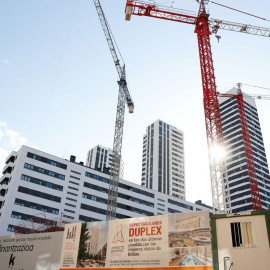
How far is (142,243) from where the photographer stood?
70.8 ft

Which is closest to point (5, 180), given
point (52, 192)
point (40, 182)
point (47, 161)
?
point (40, 182)

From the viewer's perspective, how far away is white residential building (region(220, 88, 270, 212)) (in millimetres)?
123725

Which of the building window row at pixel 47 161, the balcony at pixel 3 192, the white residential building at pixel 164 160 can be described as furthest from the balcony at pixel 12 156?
the white residential building at pixel 164 160

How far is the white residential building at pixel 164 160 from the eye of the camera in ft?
500

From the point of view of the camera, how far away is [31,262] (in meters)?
26.4

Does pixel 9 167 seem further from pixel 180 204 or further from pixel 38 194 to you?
pixel 180 204

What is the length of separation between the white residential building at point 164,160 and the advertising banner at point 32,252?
122737 millimetres

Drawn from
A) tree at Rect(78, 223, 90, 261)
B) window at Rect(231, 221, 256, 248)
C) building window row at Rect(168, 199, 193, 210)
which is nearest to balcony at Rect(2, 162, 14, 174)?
building window row at Rect(168, 199, 193, 210)

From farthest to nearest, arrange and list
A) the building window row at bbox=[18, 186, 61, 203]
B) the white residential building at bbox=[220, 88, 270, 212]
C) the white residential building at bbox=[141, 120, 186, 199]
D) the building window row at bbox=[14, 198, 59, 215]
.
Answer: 1. the white residential building at bbox=[141, 120, 186, 199]
2. the white residential building at bbox=[220, 88, 270, 212]
3. the building window row at bbox=[18, 186, 61, 203]
4. the building window row at bbox=[14, 198, 59, 215]

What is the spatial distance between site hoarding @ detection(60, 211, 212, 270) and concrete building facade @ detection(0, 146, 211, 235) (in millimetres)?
45856

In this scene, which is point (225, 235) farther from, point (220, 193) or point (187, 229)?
point (220, 193)

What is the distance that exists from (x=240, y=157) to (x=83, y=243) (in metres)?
119

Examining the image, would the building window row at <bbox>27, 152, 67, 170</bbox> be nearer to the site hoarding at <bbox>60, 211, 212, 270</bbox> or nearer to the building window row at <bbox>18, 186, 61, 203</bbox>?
the building window row at <bbox>18, 186, 61, 203</bbox>

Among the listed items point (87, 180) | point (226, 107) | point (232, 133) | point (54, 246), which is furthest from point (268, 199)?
point (54, 246)
